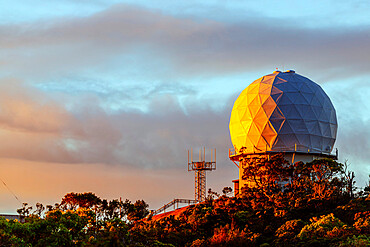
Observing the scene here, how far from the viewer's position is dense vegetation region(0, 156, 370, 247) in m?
31.8

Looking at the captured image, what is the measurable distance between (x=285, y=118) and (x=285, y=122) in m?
0.42

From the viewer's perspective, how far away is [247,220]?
1704 inches

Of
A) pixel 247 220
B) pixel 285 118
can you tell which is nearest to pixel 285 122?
pixel 285 118

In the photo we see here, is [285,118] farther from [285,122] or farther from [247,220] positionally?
[247,220]

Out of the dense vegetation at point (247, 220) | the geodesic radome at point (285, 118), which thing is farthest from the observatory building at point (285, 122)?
the dense vegetation at point (247, 220)

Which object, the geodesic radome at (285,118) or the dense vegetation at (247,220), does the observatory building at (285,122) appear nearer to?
the geodesic radome at (285,118)

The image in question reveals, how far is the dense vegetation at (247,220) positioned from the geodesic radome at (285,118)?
4266 millimetres

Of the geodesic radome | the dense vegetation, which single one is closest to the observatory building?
the geodesic radome

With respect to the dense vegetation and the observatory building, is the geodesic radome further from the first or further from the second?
the dense vegetation

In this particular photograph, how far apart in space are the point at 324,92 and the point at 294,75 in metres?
4.01

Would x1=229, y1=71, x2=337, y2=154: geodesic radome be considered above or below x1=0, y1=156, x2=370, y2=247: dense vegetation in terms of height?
above

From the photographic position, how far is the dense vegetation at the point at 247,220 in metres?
31.8

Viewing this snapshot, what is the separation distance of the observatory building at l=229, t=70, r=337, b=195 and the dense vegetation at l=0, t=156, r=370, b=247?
3666mm

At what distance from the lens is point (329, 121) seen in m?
59.4
